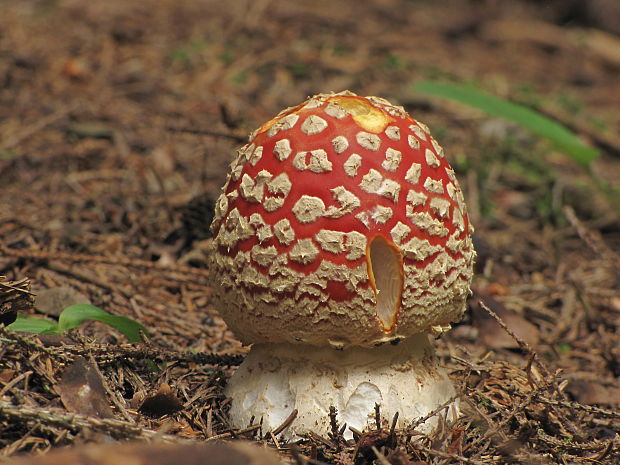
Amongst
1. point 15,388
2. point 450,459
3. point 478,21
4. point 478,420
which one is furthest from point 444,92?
point 478,21

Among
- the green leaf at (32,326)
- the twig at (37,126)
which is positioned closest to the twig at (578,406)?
the green leaf at (32,326)

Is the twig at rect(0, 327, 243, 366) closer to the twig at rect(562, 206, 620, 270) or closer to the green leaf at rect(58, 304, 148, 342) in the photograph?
the green leaf at rect(58, 304, 148, 342)

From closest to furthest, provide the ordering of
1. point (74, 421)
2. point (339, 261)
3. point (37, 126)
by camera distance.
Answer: point (74, 421) < point (339, 261) < point (37, 126)

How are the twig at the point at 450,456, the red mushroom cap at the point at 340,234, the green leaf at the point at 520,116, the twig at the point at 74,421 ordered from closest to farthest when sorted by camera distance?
the twig at the point at 74,421, the twig at the point at 450,456, the red mushroom cap at the point at 340,234, the green leaf at the point at 520,116

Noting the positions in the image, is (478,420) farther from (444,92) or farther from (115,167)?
(115,167)

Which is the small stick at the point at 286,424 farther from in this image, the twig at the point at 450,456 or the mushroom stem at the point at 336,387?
the twig at the point at 450,456

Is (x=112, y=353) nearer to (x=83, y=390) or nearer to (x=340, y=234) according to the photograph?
(x=83, y=390)

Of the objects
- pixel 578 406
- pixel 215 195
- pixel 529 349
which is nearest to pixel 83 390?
pixel 529 349
